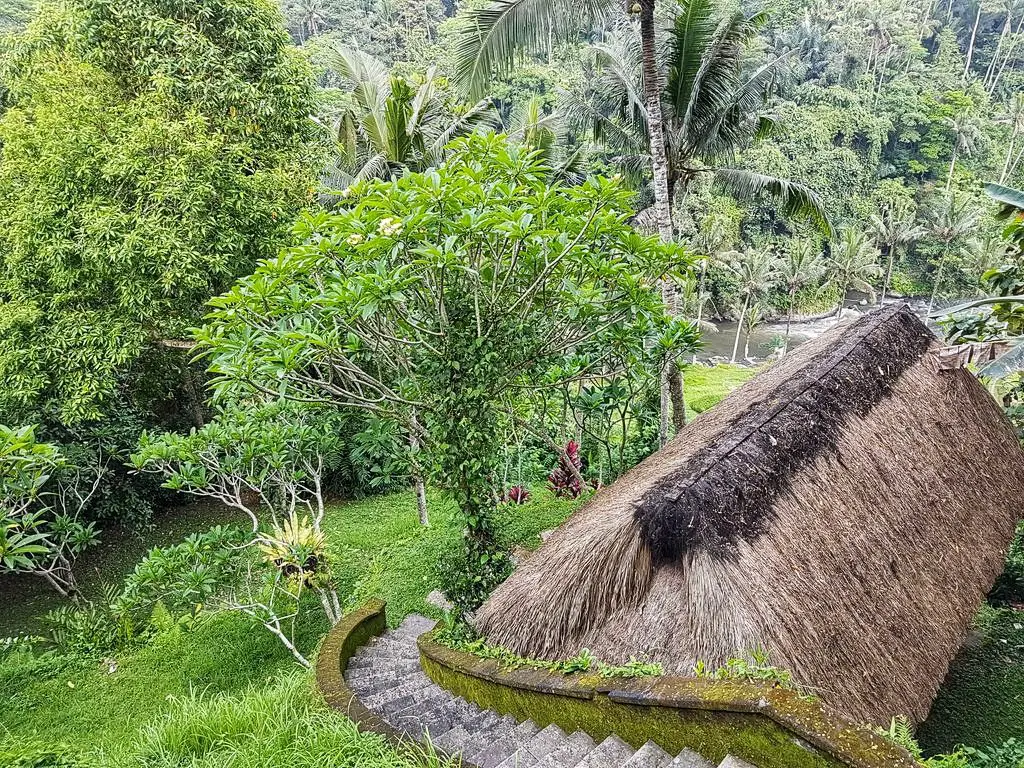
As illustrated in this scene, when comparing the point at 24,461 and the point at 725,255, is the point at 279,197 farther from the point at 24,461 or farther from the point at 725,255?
the point at 725,255

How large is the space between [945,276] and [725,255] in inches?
530

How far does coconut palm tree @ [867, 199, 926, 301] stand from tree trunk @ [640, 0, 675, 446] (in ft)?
78.5

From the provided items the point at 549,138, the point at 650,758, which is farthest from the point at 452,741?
the point at 549,138

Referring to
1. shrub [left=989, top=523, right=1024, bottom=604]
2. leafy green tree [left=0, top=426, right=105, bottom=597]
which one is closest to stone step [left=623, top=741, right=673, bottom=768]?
leafy green tree [left=0, top=426, right=105, bottom=597]

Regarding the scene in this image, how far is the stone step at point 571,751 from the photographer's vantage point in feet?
10.2

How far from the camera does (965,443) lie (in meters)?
5.68

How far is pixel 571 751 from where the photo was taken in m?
3.20

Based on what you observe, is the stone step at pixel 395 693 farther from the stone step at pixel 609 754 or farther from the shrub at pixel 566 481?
the shrub at pixel 566 481

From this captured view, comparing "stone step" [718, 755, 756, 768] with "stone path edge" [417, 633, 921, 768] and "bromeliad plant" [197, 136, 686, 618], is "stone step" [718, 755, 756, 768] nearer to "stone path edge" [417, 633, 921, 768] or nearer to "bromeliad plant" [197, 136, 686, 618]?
"stone path edge" [417, 633, 921, 768]

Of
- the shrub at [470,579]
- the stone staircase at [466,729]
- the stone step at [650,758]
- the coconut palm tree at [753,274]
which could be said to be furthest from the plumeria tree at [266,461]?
the coconut palm tree at [753,274]

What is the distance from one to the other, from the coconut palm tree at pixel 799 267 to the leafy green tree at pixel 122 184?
24048 millimetres

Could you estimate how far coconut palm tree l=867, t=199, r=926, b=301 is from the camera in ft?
97.2

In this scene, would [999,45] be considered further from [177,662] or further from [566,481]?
[177,662]

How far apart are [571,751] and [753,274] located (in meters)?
28.0
